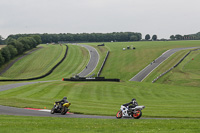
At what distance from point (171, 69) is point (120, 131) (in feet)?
259

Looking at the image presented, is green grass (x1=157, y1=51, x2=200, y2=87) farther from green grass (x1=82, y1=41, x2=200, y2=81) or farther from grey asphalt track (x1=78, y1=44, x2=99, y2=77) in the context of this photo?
grey asphalt track (x1=78, y1=44, x2=99, y2=77)

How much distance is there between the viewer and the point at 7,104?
35781mm

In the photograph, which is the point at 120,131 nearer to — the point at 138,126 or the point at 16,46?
the point at 138,126

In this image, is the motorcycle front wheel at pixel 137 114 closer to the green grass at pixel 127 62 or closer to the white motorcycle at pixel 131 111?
the white motorcycle at pixel 131 111

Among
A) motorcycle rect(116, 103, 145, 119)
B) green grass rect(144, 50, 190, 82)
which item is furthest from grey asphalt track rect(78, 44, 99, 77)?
motorcycle rect(116, 103, 145, 119)

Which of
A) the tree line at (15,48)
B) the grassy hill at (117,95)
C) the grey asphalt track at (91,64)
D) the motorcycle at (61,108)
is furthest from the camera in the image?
the tree line at (15,48)

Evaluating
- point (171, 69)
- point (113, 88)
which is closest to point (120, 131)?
point (113, 88)

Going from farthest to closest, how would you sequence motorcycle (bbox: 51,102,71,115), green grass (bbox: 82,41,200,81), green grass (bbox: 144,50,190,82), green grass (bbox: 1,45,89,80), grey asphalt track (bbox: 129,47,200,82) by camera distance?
green grass (bbox: 1,45,89,80) < green grass (bbox: 82,41,200,81) < grey asphalt track (bbox: 129,47,200,82) < green grass (bbox: 144,50,190,82) < motorcycle (bbox: 51,102,71,115)

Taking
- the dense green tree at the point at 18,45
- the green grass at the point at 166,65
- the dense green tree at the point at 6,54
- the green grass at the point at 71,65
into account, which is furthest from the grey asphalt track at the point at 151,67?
the dense green tree at the point at 18,45

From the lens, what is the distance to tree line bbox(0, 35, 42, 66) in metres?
134

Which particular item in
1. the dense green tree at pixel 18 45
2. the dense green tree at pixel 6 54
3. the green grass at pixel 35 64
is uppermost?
the dense green tree at pixel 18 45

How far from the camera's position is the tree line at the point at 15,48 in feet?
441

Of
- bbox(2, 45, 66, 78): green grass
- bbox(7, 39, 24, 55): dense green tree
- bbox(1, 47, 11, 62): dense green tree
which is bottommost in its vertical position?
bbox(2, 45, 66, 78): green grass

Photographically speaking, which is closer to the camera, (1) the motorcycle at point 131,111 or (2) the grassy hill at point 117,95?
(2) the grassy hill at point 117,95
